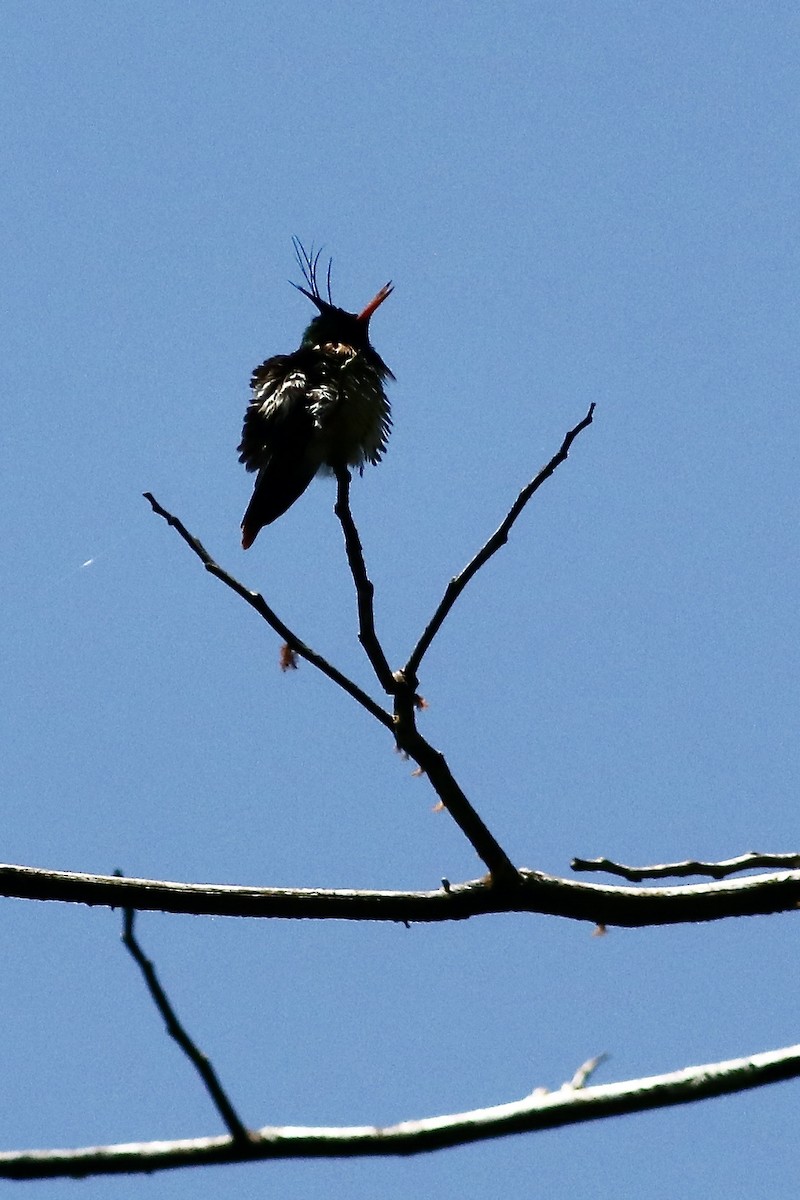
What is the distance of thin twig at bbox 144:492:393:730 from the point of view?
3824 millimetres

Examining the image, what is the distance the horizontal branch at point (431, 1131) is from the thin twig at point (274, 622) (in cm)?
179

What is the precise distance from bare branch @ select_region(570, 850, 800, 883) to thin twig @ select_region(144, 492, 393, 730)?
707mm

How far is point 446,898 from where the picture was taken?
346 cm

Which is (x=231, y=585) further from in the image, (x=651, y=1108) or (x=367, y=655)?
(x=651, y=1108)

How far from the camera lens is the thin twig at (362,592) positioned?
13.1 ft

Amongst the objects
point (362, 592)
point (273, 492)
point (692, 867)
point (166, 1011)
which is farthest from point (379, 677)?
point (273, 492)

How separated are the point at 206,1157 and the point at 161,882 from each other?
4.86ft

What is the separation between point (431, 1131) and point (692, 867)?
6.25 ft

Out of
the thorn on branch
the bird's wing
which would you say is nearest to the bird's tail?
the bird's wing

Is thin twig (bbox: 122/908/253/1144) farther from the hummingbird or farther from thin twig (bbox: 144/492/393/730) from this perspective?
the hummingbird

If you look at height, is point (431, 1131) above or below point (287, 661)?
below

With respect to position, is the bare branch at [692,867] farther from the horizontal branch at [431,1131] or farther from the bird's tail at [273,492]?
the bird's tail at [273,492]

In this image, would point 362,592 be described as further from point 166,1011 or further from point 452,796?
point 166,1011

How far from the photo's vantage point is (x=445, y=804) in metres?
3.64
